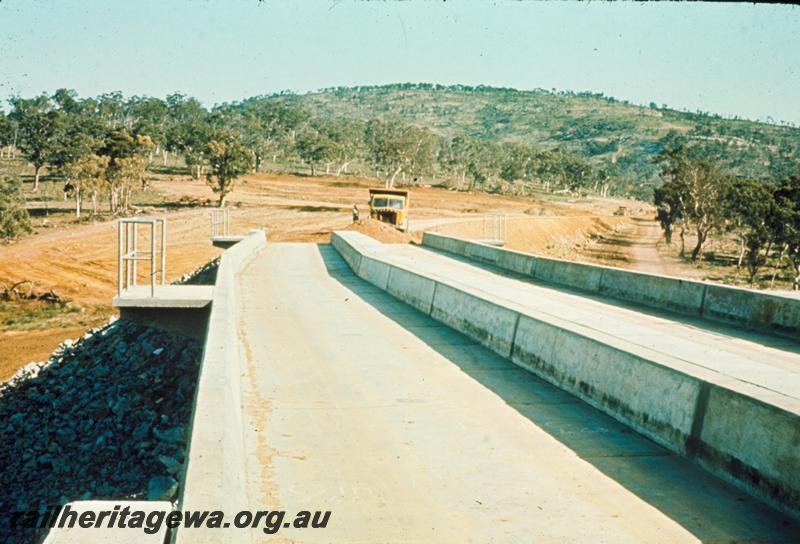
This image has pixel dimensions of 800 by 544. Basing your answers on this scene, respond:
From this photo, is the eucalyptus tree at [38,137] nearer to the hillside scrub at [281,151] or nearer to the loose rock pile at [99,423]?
the hillside scrub at [281,151]

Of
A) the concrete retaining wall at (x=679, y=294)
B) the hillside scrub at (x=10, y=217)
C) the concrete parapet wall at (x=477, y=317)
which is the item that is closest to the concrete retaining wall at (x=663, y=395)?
the concrete parapet wall at (x=477, y=317)

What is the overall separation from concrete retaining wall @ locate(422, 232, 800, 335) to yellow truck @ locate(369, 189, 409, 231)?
71.6 ft

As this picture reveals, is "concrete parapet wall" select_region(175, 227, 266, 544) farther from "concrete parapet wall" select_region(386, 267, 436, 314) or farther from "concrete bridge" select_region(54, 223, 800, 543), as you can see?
"concrete parapet wall" select_region(386, 267, 436, 314)

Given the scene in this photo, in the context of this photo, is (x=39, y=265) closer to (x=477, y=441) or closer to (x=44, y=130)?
(x=477, y=441)

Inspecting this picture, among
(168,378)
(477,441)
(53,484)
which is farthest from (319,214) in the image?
(477,441)

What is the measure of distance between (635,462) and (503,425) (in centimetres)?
151

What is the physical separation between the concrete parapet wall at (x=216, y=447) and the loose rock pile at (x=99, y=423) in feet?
6.32

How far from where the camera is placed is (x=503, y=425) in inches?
309

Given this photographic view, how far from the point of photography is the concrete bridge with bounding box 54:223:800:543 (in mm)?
5434

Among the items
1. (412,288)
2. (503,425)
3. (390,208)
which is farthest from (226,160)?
(503,425)

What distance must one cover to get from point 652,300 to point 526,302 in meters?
2.88

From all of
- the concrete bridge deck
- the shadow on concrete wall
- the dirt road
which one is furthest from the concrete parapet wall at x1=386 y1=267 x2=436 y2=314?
the dirt road

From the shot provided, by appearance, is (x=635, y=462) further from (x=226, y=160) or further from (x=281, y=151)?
(x=281, y=151)

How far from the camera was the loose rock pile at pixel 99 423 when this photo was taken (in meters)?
11.4
